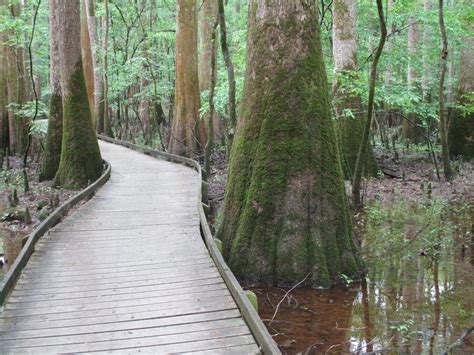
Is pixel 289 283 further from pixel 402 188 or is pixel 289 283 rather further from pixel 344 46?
pixel 344 46

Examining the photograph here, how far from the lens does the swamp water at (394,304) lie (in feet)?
16.6

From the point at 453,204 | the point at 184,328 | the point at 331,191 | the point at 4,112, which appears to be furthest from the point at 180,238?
the point at 4,112

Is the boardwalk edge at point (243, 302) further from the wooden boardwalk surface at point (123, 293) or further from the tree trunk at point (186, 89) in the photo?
the tree trunk at point (186, 89)

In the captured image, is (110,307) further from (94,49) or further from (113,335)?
→ (94,49)

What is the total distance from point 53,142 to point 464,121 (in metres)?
12.3

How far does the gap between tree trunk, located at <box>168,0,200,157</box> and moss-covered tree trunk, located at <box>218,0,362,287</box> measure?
10101 millimetres

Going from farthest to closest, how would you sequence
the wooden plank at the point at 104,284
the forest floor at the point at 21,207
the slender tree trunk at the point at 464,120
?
the slender tree trunk at the point at 464,120 < the forest floor at the point at 21,207 < the wooden plank at the point at 104,284

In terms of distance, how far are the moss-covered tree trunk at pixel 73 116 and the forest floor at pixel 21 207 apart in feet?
1.98

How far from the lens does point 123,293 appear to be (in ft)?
18.0

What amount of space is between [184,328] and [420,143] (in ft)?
57.7

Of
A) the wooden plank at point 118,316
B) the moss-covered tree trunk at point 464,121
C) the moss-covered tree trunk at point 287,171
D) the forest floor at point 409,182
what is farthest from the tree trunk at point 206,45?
→ the wooden plank at point 118,316

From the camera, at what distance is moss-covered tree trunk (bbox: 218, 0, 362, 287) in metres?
6.79

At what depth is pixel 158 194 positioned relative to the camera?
10828 millimetres

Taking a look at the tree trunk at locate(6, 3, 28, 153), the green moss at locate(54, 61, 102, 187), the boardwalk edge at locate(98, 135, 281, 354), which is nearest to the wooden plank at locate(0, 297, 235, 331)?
the boardwalk edge at locate(98, 135, 281, 354)
